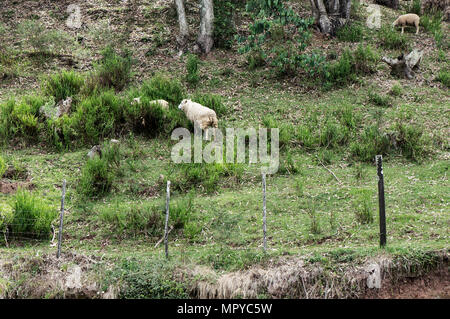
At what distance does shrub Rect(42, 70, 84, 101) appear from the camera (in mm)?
10969

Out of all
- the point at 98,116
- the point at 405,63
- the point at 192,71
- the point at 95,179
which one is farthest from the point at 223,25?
the point at 95,179

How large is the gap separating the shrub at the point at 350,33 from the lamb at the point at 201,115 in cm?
602

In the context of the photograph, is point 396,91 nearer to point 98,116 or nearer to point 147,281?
point 98,116

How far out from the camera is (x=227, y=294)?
5746 millimetres

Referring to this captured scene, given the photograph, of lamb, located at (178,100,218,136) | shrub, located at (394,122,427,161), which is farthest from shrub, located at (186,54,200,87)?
shrub, located at (394,122,427,161)

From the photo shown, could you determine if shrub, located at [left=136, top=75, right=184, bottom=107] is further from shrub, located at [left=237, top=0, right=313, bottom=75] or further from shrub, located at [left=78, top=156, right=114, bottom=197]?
shrub, located at [left=78, top=156, right=114, bottom=197]

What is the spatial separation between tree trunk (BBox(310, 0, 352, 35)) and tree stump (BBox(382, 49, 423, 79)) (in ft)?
8.77

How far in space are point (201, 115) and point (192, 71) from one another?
2754 millimetres

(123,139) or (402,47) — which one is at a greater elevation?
(402,47)

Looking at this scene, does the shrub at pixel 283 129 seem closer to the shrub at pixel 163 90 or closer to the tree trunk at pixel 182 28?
the shrub at pixel 163 90

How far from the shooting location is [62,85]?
11141 mm
